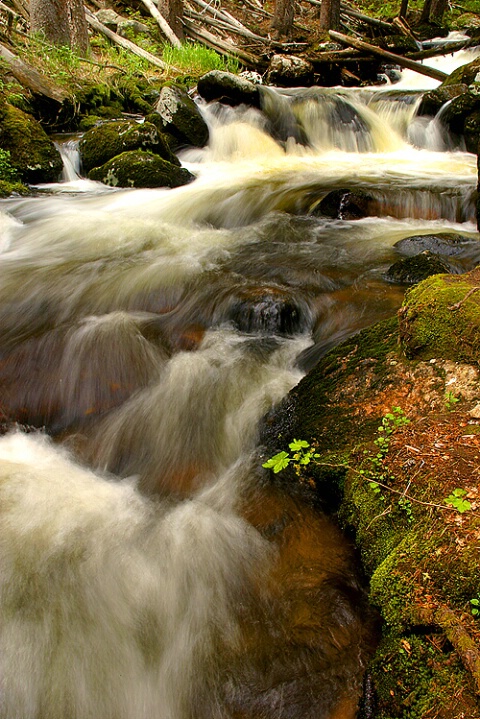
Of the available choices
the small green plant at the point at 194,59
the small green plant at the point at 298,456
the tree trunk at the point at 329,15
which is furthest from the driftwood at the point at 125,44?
the small green plant at the point at 298,456

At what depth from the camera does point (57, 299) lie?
5297mm

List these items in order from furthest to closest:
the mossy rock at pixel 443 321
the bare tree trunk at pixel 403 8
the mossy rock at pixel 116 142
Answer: the bare tree trunk at pixel 403 8 < the mossy rock at pixel 116 142 < the mossy rock at pixel 443 321

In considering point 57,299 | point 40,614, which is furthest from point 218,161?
point 40,614

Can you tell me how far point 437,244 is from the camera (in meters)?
5.96

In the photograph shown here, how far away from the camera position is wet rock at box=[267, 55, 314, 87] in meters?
14.1

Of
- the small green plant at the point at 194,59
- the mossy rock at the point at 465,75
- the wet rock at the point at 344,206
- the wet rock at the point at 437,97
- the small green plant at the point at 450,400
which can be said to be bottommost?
the small green plant at the point at 450,400

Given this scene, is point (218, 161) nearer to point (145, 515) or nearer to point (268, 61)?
point (268, 61)

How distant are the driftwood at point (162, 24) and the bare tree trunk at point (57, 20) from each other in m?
3.40

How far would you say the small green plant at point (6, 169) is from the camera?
8.05 metres

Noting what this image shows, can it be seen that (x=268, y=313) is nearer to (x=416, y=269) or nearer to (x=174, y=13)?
(x=416, y=269)

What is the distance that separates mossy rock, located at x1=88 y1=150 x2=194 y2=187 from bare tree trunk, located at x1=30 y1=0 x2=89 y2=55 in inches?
240

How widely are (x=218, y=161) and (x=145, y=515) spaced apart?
360 inches

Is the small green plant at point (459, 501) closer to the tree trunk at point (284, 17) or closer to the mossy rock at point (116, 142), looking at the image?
the mossy rock at point (116, 142)

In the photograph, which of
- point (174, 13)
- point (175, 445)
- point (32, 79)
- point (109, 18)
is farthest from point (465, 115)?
point (109, 18)
